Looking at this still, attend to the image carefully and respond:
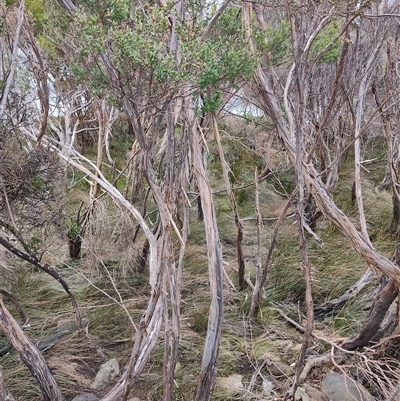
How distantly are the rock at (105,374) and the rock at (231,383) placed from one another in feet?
2.37

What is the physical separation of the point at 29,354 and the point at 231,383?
1.29 meters

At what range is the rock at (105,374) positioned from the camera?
118 inches

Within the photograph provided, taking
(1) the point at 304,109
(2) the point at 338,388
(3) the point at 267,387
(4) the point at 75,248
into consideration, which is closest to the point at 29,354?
(3) the point at 267,387

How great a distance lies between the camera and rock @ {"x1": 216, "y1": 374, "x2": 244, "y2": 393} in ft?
9.34

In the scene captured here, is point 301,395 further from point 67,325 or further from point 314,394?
point 67,325

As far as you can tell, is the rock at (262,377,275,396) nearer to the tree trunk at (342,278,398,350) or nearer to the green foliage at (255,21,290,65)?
the tree trunk at (342,278,398,350)

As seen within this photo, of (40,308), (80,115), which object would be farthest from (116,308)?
(80,115)

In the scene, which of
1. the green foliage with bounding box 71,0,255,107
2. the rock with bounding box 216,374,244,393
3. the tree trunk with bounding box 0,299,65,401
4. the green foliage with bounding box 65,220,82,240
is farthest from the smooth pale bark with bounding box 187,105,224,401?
the green foliage with bounding box 65,220,82,240

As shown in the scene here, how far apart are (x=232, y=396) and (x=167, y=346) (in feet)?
2.43

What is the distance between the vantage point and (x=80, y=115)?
19.2ft

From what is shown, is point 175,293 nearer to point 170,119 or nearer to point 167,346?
point 167,346

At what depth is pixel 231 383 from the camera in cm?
292

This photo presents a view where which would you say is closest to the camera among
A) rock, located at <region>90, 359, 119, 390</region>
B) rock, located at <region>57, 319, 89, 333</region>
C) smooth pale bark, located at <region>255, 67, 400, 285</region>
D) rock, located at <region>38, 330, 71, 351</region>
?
smooth pale bark, located at <region>255, 67, 400, 285</region>

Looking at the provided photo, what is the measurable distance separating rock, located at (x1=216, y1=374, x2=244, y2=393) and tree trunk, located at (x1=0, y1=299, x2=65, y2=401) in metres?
1.01
